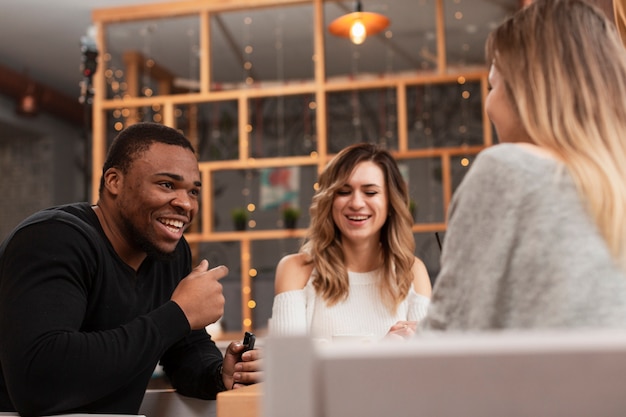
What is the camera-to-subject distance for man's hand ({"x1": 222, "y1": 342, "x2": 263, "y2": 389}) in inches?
53.8

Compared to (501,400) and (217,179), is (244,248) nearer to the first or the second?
(217,179)

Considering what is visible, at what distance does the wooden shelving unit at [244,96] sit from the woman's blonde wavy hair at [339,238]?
2569 mm

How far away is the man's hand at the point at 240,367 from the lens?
4.49 ft

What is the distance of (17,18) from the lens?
17.8 feet

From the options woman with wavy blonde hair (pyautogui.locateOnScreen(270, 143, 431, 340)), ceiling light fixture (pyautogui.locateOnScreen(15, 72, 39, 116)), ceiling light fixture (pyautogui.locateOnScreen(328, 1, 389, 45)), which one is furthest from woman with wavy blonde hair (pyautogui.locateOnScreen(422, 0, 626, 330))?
ceiling light fixture (pyautogui.locateOnScreen(15, 72, 39, 116))

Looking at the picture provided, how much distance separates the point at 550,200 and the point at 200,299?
735mm

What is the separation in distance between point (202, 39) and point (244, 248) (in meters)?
1.67

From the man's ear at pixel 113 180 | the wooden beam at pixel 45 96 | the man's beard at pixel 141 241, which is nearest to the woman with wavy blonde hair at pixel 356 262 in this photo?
the man's beard at pixel 141 241

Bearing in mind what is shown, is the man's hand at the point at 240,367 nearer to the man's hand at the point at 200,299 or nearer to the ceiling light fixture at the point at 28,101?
the man's hand at the point at 200,299

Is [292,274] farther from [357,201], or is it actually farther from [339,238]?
[357,201]

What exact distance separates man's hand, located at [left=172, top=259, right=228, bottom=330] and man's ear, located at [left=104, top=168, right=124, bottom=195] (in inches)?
12.2

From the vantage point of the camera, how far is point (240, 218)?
5.09 metres

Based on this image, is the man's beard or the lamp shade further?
the lamp shade

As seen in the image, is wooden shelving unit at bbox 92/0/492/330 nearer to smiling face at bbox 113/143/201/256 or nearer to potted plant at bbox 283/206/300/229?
potted plant at bbox 283/206/300/229
